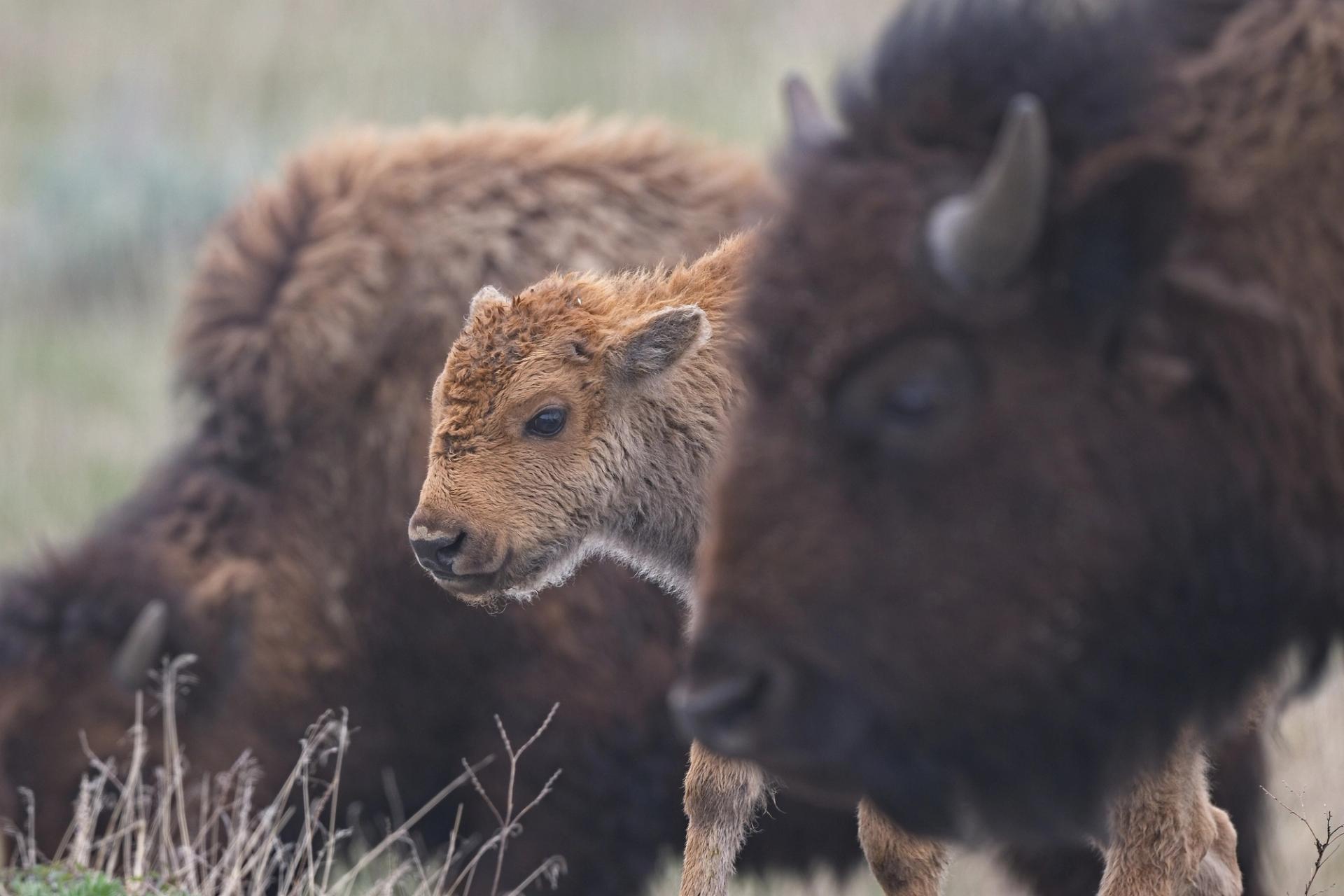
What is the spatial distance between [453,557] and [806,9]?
55.5ft

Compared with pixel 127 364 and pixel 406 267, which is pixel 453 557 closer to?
pixel 406 267

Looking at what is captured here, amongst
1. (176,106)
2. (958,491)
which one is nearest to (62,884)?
(958,491)

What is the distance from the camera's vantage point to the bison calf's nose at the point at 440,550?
3.75 metres

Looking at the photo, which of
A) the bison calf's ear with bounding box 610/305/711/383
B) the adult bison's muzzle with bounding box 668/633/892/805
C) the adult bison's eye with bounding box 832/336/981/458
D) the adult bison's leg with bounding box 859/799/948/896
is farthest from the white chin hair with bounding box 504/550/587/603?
the adult bison's eye with bounding box 832/336/981/458

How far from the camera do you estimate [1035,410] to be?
276cm

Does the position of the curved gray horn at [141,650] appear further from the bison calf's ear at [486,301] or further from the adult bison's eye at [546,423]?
the adult bison's eye at [546,423]

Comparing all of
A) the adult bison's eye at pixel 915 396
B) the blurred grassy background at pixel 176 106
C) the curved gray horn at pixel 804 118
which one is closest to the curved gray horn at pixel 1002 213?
the adult bison's eye at pixel 915 396

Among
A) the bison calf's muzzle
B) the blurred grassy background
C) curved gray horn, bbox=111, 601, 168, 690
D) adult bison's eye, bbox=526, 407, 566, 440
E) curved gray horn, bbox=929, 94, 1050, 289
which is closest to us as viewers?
curved gray horn, bbox=929, 94, 1050, 289

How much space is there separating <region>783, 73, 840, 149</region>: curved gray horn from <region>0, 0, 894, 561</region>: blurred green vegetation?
9289 mm

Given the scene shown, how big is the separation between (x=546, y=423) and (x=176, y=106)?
17694mm

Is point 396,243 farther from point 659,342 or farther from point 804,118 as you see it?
point 804,118

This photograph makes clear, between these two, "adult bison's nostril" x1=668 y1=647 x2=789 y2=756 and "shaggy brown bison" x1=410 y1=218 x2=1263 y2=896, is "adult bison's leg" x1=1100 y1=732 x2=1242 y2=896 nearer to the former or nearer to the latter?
"shaggy brown bison" x1=410 y1=218 x2=1263 y2=896

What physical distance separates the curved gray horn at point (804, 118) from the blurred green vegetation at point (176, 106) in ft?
30.5

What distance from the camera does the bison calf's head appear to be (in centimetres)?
386
